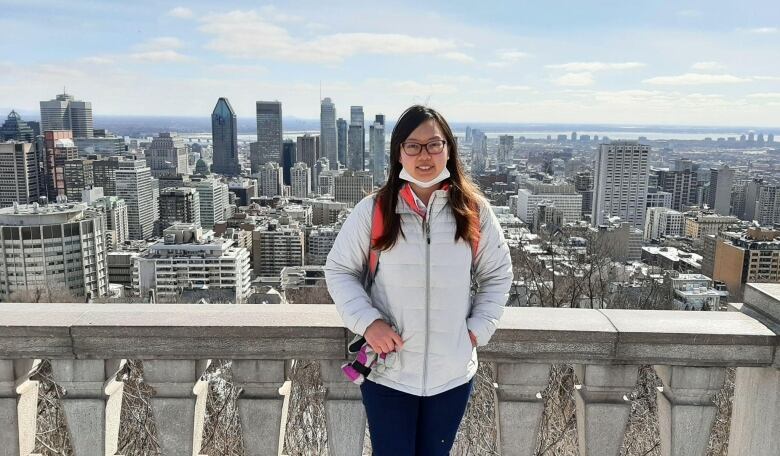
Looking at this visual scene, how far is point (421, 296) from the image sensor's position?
185cm

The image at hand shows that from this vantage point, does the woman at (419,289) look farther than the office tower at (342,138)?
No

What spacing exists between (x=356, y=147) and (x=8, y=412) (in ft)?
576

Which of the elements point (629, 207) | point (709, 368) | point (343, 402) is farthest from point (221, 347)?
point (629, 207)

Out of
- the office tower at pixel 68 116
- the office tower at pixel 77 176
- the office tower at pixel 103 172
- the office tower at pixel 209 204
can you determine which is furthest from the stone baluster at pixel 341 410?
the office tower at pixel 68 116

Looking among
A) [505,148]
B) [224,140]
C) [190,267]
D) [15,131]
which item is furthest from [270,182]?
[190,267]

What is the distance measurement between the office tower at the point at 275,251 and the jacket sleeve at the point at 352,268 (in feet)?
197

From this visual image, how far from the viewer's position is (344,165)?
171000 mm

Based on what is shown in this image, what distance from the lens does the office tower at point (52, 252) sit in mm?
41794

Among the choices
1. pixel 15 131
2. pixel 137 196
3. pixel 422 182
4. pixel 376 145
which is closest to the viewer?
pixel 422 182

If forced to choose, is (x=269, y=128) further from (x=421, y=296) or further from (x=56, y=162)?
(x=421, y=296)

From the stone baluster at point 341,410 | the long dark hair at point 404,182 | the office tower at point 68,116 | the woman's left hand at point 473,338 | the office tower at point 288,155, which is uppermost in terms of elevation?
the office tower at point 68,116

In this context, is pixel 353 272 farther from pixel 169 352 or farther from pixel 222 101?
pixel 222 101

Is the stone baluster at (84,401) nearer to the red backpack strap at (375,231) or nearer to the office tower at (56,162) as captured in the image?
the red backpack strap at (375,231)

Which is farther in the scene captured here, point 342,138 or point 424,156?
point 342,138
